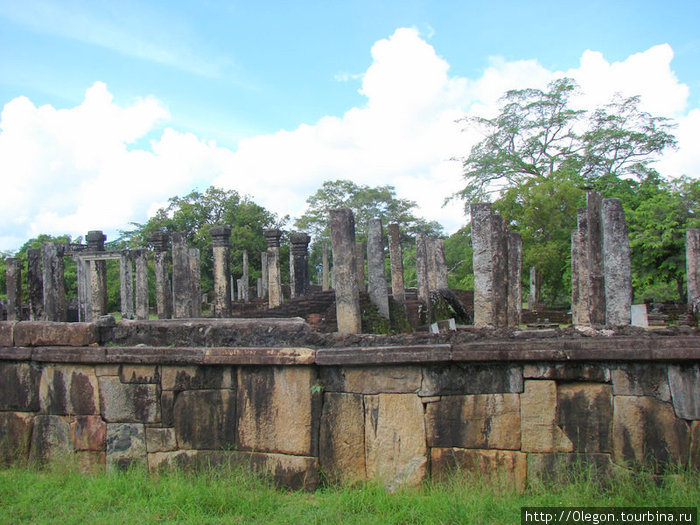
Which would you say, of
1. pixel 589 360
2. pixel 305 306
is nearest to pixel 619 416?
pixel 589 360

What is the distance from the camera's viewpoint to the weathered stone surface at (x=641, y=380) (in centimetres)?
397

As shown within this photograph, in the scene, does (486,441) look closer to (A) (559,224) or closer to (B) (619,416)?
(B) (619,416)

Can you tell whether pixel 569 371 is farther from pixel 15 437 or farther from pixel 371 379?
pixel 15 437

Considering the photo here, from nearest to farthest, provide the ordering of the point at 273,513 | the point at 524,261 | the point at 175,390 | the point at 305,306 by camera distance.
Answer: the point at 273,513 < the point at 175,390 < the point at 305,306 < the point at 524,261

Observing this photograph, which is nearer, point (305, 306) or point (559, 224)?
point (305, 306)

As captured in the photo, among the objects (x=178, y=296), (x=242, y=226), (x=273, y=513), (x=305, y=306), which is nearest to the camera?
(x=273, y=513)

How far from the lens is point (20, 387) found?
5230 millimetres

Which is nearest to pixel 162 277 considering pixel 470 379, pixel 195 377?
pixel 195 377

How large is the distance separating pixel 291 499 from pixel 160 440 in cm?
135

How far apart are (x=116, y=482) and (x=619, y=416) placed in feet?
12.9

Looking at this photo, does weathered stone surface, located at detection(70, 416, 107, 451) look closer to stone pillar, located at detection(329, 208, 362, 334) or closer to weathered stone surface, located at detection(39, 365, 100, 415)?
weathered stone surface, located at detection(39, 365, 100, 415)

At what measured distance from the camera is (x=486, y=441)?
421 cm

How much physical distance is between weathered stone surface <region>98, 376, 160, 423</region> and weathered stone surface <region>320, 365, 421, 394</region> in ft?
5.14

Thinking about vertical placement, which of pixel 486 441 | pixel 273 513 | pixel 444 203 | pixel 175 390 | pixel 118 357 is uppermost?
pixel 444 203
